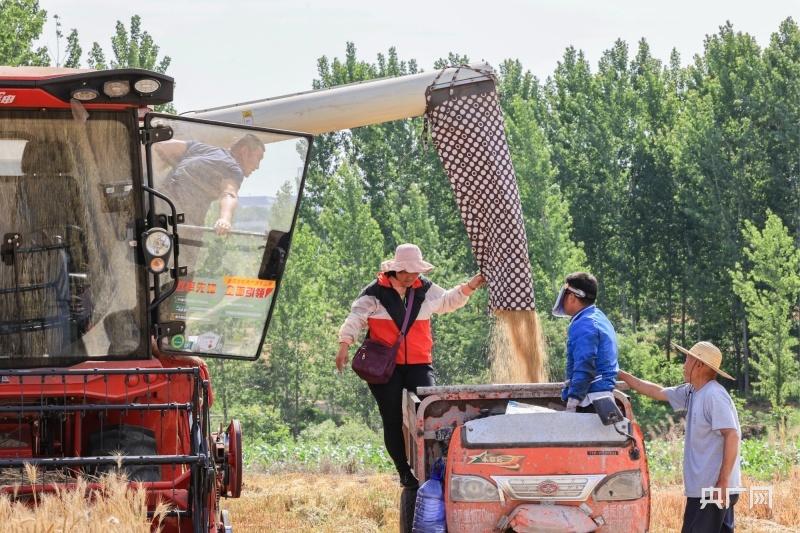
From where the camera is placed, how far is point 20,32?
27.9 m

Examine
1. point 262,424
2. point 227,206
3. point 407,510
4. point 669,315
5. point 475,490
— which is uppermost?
point 227,206

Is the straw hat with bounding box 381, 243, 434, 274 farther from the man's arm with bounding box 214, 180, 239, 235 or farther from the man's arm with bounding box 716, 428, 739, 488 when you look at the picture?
the man's arm with bounding box 716, 428, 739, 488

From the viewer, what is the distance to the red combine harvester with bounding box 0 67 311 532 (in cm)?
559

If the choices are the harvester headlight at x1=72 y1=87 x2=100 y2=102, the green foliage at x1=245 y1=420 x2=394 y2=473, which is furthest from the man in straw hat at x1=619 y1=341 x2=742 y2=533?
the green foliage at x1=245 y1=420 x2=394 y2=473

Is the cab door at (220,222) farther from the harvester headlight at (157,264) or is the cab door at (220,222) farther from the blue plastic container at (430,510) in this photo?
the blue plastic container at (430,510)

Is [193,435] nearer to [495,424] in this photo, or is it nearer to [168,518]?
[168,518]

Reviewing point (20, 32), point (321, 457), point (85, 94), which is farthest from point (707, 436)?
point (20, 32)

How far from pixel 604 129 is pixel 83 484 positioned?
54.7 meters

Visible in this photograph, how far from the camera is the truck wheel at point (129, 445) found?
559cm

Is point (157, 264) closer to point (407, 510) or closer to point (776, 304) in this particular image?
point (407, 510)

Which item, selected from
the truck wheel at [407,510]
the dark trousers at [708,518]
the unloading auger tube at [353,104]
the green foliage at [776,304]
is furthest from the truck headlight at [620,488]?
the green foliage at [776,304]

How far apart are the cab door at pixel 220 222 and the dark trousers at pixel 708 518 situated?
2.36 m

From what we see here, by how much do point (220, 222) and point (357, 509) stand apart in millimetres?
4083

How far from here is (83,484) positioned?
488 centimetres
